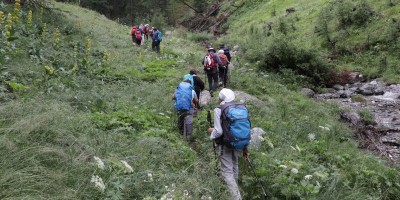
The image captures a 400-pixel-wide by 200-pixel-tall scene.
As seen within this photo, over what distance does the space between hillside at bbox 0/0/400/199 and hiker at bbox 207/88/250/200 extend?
0.23m

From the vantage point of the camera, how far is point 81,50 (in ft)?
48.4

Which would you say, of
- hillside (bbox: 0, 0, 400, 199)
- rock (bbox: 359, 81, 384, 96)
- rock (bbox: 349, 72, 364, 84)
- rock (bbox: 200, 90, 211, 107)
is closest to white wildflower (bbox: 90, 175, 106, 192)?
hillside (bbox: 0, 0, 400, 199)

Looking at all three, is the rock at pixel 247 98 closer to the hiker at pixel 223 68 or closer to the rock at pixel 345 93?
the hiker at pixel 223 68

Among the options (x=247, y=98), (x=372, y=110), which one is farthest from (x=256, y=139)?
(x=372, y=110)

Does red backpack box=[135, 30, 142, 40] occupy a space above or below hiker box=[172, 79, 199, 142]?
above

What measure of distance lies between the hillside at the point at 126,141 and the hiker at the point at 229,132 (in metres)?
0.23

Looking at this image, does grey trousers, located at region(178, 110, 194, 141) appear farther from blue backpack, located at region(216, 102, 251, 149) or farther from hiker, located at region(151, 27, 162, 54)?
hiker, located at region(151, 27, 162, 54)

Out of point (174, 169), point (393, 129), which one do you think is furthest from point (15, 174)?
point (393, 129)

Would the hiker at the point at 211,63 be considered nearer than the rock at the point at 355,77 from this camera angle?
Yes

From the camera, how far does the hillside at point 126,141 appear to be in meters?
5.05

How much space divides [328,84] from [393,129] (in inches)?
288

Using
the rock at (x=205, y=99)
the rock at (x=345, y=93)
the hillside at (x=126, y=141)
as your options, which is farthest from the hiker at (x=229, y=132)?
the rock at (x=345, y=93)

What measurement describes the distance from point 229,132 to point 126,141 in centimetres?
207

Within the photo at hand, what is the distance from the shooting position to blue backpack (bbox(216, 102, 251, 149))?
6.15m
